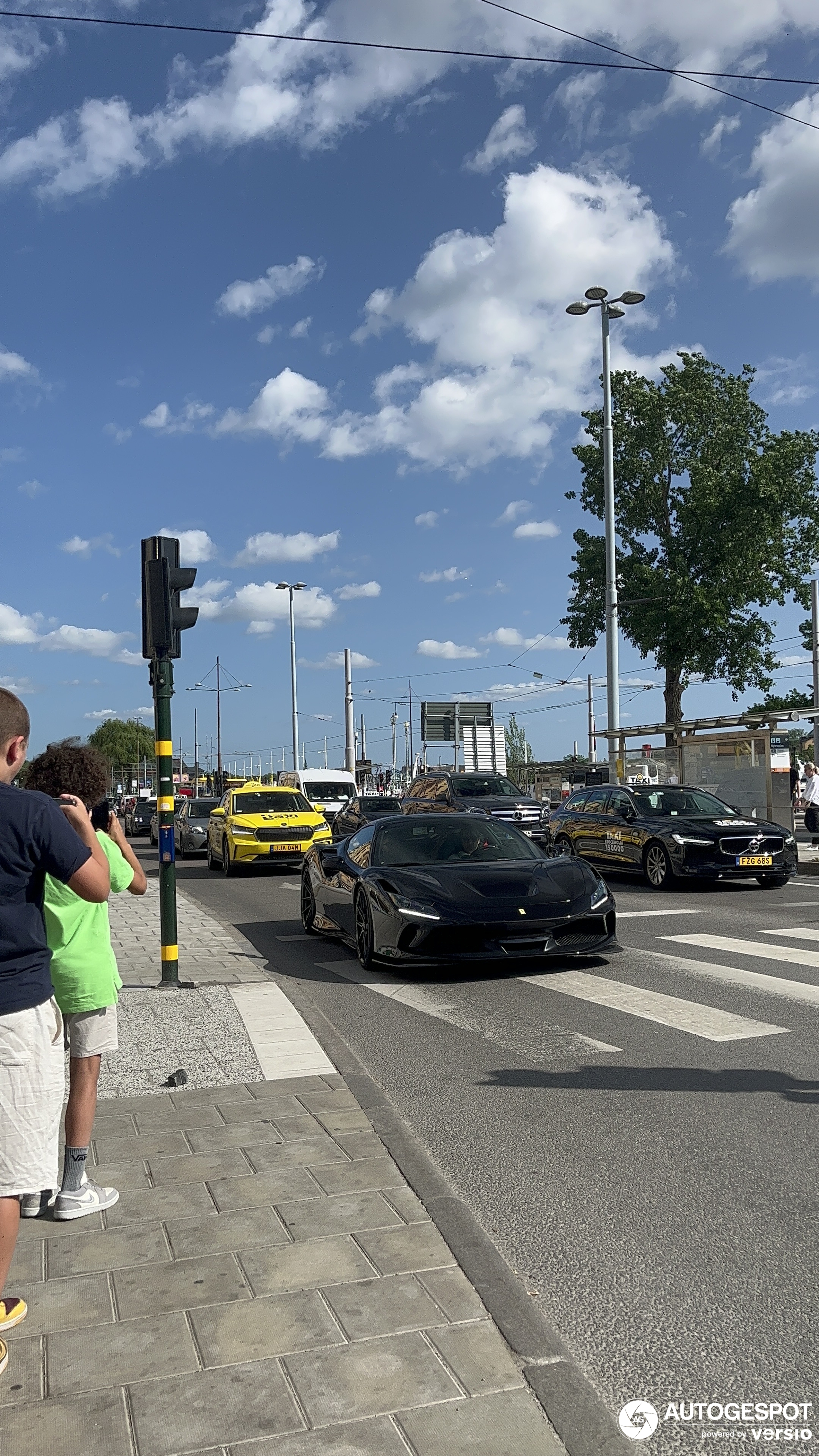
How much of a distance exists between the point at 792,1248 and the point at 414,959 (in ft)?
17.2

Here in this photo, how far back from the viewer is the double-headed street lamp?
2981 centimetres

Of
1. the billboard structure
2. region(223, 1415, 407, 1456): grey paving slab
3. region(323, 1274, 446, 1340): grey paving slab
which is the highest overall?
the billboard structure

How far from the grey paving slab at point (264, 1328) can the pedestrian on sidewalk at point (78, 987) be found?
0.99m

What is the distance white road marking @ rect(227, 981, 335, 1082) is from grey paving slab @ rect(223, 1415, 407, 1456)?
10.4ft

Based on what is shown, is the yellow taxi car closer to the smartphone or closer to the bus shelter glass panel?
the bus shelter glass panel

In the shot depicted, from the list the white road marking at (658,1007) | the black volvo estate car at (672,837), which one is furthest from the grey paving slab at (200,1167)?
the black volvo estate car at (672,837)

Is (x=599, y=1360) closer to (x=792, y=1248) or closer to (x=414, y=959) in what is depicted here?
(x=792, y=1248)

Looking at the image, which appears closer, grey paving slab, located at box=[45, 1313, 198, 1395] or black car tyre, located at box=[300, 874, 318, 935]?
grey paving slab, located at box=[45, 1313, 198, 1395]

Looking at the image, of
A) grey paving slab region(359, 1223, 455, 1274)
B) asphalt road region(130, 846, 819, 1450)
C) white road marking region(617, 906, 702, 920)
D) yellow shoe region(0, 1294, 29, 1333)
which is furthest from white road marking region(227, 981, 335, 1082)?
white road marking region(617, 906, 702, 920)

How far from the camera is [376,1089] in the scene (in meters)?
5.52

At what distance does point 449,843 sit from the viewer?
10258 millimetres

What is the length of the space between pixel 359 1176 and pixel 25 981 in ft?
5.74

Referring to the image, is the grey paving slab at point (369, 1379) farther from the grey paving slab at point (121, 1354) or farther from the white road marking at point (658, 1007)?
the white road marking at point (658, 1007)

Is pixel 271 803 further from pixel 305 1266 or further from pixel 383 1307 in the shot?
pixel 383 1307
